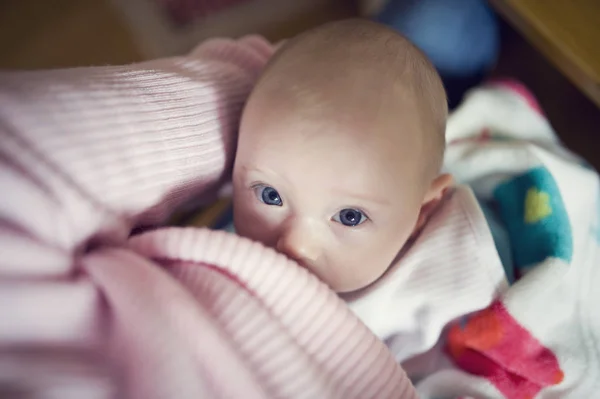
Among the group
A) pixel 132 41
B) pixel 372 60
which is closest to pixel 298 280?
pixel 372 60

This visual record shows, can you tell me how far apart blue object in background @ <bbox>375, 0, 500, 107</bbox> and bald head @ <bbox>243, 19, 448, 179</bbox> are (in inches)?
9.9

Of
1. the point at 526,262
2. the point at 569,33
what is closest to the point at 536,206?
the point at 526,262

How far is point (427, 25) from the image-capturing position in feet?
2.73

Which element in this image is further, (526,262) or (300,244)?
(526,262)

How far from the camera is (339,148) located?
53cm

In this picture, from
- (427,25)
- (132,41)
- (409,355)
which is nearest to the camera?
(409,355)

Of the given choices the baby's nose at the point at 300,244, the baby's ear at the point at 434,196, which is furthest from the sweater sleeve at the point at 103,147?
the baby's ear at the point at 434,196

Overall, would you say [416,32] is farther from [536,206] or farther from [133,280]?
[133,280]

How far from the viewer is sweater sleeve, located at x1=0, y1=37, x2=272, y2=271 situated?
392mm

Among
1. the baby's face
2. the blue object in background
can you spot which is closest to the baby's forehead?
the baby's face

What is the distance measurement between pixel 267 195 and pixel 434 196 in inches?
8.1

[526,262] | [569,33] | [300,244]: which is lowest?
[526,262]

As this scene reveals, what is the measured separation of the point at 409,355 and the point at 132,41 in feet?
3.28

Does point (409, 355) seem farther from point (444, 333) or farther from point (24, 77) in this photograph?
point (24, 77)
